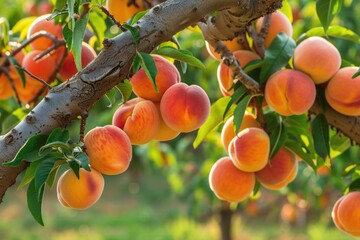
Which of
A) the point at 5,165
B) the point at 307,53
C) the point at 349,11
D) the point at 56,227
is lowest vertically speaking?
the point at 56,227

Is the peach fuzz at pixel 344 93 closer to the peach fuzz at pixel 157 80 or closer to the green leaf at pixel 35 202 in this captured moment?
the peach fuzz at pixel 157 80

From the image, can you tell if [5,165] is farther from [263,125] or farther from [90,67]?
[263,125]

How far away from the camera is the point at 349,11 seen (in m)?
2.42

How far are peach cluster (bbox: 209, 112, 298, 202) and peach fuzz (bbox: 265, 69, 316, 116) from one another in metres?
0.06

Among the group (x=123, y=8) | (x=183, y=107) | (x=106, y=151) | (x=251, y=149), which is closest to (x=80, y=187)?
(x=106, y=151)

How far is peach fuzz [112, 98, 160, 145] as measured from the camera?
2.59 feet

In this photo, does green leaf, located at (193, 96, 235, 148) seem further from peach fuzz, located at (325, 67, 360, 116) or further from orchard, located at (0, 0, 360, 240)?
peach fuzz, located at (325, 67, 360, 116)

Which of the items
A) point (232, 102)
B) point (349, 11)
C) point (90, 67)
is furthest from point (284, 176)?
point (349, 11)

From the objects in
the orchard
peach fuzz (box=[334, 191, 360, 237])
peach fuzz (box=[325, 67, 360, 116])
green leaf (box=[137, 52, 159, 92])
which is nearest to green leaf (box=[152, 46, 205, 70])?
the orchard

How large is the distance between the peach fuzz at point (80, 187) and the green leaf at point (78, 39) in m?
0.13

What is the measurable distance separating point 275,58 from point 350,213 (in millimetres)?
257

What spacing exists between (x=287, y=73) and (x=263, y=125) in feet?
0.34

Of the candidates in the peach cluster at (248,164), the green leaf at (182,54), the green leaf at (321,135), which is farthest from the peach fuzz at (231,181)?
the green leaf at (182,54)

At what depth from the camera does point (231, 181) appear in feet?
3.22
